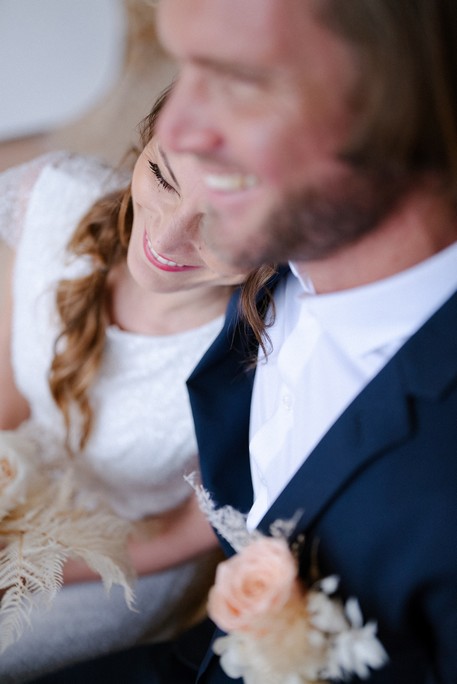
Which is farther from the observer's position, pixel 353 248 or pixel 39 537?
pixel 39 537

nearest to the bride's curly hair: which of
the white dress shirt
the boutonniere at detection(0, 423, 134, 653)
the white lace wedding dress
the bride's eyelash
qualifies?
the white lace wedding dress

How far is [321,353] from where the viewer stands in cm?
83

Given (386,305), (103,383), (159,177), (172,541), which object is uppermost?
(159,177)

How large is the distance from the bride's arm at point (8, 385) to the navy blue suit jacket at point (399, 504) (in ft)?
2.42

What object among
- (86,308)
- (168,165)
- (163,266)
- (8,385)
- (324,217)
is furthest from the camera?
(8,385)

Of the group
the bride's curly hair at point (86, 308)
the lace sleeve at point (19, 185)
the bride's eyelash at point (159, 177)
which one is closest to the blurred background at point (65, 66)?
the lace sleeve at point (19, 185)

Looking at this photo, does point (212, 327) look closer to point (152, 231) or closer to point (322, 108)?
point (152, 231)

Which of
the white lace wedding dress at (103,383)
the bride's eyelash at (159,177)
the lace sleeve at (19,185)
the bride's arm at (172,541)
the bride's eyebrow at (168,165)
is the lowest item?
the bride's arm at (172,541)

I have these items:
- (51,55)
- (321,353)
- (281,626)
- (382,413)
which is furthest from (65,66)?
(281,626)

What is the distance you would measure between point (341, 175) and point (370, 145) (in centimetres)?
4

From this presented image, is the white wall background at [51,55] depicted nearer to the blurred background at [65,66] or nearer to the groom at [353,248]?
the blurred background at [65,66]

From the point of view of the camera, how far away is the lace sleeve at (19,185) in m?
1.23

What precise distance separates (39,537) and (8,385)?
17.1 inches

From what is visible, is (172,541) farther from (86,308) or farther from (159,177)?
(159,177)
